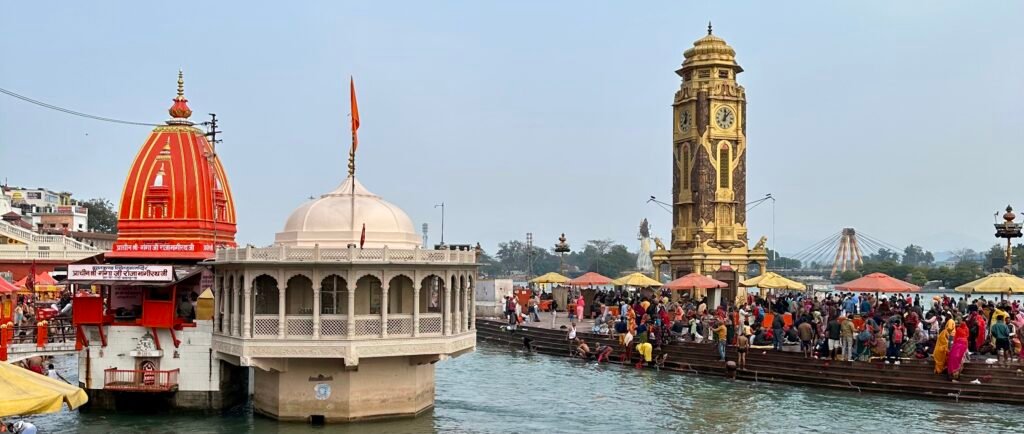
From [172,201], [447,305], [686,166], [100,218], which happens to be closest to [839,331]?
[447,305]

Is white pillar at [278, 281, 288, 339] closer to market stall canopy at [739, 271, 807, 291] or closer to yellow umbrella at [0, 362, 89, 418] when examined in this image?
yellow umbrella at [0, 362, 89, 418]

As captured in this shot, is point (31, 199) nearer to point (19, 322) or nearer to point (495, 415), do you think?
point (19, 322)

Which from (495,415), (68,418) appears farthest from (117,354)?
(495,415)

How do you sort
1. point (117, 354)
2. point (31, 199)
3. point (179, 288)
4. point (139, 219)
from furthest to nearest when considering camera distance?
point (31, 199)
point (139, 219)
point (179, 288)
point (117, 354)

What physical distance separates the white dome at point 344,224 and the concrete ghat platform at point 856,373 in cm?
1176

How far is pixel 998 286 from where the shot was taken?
30.5 meters

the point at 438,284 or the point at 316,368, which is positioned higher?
the point at 438,284

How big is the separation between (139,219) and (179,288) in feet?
10.4

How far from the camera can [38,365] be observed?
85.4ft

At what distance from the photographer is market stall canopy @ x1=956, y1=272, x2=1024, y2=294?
99.0ft

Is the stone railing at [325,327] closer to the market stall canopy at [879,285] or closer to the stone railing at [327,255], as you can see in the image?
the stone railing at [327,255]

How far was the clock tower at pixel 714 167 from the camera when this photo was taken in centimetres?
5334

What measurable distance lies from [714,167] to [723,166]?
0.62 meters

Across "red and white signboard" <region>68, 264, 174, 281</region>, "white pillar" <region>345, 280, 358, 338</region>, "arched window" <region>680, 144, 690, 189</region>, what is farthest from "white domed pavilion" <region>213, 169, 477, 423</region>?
"arched window" <region>680, 144, 690, 189</region>
